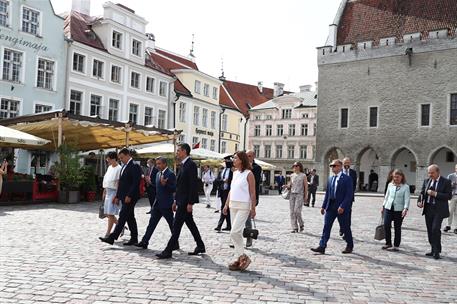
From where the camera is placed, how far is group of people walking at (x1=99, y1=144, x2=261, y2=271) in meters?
7.43

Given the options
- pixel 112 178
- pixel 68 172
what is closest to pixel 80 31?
pixel 68 172

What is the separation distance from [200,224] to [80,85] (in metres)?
20.9

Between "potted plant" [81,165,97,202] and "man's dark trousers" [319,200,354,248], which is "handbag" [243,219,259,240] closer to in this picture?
"man's dark trousers" [319,200,354,248]

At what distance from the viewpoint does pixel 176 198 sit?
8297 mm

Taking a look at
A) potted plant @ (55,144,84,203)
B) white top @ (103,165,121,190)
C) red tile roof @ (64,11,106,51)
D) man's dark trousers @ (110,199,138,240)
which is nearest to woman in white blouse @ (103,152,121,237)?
white top @ (103,165,121,190)

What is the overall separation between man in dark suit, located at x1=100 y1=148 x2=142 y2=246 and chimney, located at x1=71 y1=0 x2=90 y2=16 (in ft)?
102

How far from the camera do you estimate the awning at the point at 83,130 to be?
63.6 feet

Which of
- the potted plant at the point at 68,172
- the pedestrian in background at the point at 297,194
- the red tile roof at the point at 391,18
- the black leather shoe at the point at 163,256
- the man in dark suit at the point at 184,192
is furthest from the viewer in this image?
the red tile roof at the point at 391,18

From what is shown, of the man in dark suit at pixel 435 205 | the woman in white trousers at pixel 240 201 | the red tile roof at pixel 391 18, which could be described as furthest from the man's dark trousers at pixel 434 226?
the red tile roof at pixel 391 18

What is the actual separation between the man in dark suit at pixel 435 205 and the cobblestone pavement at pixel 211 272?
1.19 ft

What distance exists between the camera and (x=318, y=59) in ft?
144

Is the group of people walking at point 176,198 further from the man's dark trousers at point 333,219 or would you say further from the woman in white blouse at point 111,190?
the man's dark trousers at point 333,219

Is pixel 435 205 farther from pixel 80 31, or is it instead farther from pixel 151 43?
pixel 151 43

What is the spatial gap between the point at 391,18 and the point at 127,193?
1506 inches
